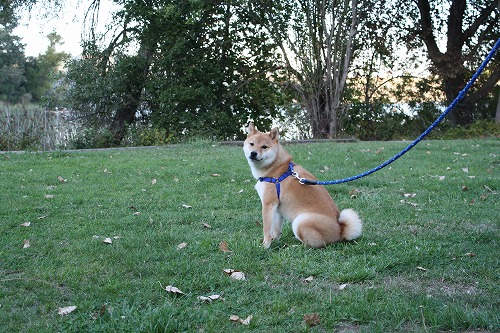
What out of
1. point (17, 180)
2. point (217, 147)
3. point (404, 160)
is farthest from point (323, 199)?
point (217, 147)

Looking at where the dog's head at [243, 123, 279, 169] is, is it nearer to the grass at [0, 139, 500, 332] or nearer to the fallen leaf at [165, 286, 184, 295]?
the grass at [0, 139, 500, 332]

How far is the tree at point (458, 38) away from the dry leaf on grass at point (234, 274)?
15.4m

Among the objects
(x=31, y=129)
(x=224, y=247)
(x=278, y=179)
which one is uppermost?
(x=31, y=129)

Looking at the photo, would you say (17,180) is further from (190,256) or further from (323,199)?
A: (323,199)

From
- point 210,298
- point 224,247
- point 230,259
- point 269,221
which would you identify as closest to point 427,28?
point 269,221

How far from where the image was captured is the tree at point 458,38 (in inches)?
693

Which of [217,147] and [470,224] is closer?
[470,224]

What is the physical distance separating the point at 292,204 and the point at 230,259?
2.66 feet

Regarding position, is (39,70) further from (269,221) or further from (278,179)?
(269,221)

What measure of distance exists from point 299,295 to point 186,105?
13.1 m

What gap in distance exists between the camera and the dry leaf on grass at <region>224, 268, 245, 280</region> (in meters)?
3.90

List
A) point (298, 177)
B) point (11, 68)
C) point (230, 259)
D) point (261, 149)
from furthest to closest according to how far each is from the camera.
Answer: point (11, 68), point (261, 149), point (298, 177), point (230, 259)

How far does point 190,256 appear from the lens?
14.6ft

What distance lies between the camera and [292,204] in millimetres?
4758
